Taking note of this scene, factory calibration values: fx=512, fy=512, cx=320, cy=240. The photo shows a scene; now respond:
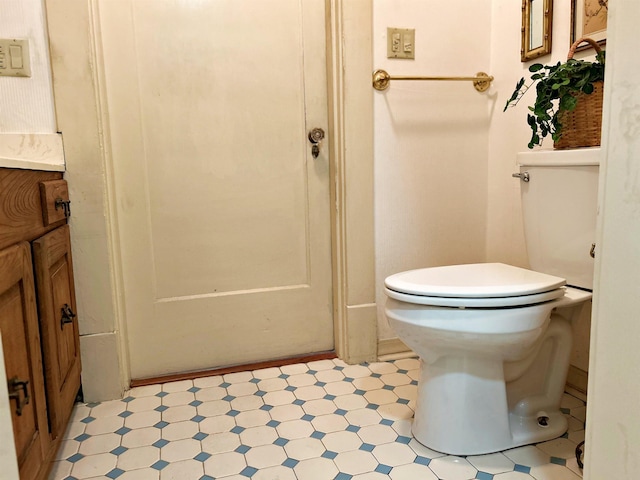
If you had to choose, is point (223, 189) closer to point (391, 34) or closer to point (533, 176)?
point (391, 34)

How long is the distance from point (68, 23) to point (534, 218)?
144cm

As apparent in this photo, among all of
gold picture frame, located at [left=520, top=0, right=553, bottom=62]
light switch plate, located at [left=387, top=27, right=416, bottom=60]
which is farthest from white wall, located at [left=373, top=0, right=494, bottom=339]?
gold picture frame, located at [left=520, top=0, right=553, bottom=62]

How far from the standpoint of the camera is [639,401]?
75 centimetres

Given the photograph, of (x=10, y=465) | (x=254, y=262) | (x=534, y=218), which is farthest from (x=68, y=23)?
(x=534, y=218)

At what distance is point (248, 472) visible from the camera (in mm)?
1256

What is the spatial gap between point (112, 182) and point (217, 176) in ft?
1.12

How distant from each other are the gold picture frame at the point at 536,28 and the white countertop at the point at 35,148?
1496 mm

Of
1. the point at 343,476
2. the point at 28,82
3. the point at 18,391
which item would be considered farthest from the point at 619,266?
the point at 28,82

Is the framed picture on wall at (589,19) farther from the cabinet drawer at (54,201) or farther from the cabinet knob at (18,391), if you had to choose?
the cabinet knob at (18,391)

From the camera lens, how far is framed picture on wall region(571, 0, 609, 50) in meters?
1.39

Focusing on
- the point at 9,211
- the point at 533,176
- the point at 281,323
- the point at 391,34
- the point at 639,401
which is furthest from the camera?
the point at 281,323

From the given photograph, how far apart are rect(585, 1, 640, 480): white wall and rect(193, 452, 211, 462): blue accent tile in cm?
91

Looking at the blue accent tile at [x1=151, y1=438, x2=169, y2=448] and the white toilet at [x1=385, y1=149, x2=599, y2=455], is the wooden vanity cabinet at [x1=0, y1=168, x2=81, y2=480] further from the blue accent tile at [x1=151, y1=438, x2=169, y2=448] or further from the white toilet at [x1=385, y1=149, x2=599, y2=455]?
the white toilet at [x1=385, y1=149, x2=599, y2=455]

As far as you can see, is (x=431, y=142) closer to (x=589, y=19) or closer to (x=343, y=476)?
(x=589, y=19)
